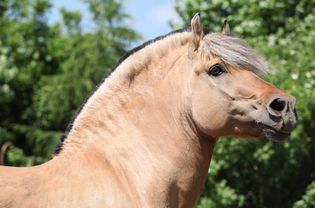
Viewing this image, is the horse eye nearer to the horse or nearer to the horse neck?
the horse

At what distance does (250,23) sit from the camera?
10.1 metres

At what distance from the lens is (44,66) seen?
18.4 meters

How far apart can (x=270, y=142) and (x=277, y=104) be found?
465 centimetres

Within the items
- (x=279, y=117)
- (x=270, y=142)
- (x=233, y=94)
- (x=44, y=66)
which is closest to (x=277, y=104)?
(x=279, y=117)

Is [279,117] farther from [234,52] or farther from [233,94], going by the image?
[234,52]

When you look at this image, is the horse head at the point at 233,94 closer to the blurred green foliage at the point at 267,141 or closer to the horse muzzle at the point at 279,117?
the horse muzzle at the point at 279,117

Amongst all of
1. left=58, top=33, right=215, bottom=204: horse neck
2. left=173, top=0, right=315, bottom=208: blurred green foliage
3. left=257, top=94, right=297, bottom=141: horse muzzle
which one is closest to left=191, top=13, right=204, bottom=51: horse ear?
left=58, top=33, right=215, bottom=204: horse neck

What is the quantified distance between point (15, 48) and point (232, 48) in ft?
43.1

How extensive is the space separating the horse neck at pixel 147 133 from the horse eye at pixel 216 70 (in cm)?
22

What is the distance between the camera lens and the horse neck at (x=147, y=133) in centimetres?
458

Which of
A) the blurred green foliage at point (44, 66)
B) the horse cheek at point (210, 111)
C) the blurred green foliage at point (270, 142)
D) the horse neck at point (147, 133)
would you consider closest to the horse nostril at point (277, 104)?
the horse cheek at point (210, 111)

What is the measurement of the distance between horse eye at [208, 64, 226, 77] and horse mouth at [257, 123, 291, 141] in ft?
1.45

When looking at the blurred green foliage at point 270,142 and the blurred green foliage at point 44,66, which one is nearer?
the blurred green foliage at point 270,142

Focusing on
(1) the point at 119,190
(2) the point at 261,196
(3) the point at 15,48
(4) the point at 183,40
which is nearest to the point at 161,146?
(1) the point at 119,190
